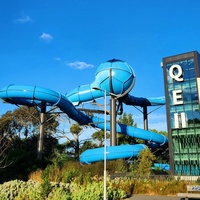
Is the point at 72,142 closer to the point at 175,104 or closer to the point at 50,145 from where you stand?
the point at 50,145


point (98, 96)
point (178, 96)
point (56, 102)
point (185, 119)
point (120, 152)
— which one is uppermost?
point (98, 96)

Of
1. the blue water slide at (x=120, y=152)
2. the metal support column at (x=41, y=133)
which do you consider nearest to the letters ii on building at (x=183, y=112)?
the blue water slide at (x=120, y=152)

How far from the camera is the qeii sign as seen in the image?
30106 millimetres

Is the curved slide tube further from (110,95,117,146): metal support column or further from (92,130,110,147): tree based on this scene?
(92,130,110,147): tree

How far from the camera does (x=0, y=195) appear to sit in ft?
43.3

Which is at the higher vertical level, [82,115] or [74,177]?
[82,115]

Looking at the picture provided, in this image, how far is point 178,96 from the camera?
101ft

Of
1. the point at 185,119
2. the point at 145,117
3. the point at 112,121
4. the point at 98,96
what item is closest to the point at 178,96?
the point at 185,119

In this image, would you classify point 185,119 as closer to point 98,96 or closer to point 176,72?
point 176,72

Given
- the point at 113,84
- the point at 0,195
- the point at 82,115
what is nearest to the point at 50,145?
the point at 82,115

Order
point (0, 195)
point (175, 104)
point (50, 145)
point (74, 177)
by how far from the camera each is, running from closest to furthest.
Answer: point (0, 195), point (74, 177), point (175, 104), point (50, 145)

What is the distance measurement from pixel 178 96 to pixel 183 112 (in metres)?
1.97

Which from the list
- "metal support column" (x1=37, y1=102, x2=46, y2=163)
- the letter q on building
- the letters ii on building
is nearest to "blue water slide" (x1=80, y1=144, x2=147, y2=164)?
the letters ii on building

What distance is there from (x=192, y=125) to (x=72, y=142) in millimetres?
27384
